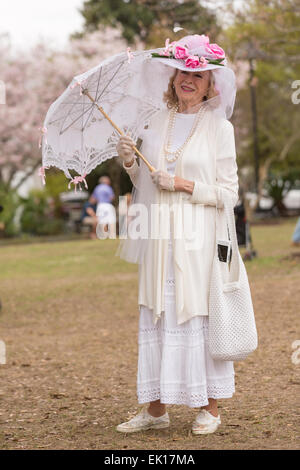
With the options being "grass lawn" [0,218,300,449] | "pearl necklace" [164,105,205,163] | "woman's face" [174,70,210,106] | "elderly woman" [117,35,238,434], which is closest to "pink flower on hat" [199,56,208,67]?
"elderly woman" [117,35,238,434]

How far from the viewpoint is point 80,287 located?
14.5m

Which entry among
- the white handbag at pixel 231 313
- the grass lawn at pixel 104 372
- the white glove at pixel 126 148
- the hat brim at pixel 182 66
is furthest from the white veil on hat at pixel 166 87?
the grass lawn at pixel 104 372

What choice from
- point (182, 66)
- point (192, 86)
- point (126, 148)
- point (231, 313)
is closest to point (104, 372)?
point (231, 313)

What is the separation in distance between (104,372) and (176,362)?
8.54ft

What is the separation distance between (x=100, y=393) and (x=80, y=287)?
7960 millimetres

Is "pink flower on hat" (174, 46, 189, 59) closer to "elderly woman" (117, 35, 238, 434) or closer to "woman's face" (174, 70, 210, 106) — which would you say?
"elderly woman" (117, 35, 238, 434)

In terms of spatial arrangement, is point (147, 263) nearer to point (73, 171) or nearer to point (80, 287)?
point (73, 171)

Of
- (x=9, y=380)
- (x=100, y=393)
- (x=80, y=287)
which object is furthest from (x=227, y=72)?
(x=80, y=287)

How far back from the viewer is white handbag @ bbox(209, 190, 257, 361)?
4816 mm

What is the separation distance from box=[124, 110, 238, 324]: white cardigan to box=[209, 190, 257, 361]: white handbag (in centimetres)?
6

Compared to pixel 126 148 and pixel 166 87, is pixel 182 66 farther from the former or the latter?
pixel 126 148

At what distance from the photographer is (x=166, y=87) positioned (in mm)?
5316

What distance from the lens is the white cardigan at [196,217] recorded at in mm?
4930

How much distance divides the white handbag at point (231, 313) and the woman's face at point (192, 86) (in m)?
0.60
